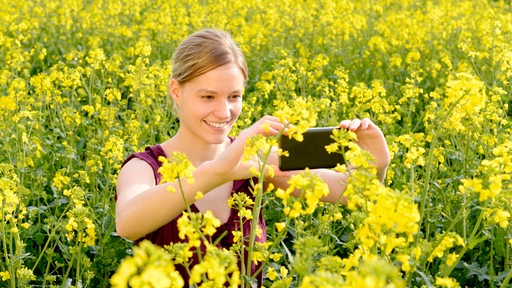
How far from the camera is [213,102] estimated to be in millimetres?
2518

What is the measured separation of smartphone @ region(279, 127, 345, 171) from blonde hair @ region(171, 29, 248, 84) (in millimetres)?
498

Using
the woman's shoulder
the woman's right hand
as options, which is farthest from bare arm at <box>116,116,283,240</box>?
the woman's shoulder

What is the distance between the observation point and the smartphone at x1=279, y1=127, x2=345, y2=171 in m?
2.14

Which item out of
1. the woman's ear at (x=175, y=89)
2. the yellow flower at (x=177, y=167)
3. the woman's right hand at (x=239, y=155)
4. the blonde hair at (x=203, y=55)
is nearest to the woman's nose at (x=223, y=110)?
the blonde hair at (x=203, y=55)

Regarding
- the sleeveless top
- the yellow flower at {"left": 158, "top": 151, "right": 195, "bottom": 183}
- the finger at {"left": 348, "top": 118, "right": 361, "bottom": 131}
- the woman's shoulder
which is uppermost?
the yellow flower at {"left": 158, "top": 151, "right": 195, "bottom": 183}

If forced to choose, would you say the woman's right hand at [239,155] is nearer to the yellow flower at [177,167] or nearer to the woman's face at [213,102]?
the yellow flower at [177,167]

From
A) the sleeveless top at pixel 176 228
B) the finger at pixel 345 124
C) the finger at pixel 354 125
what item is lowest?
the sleeveless top at pixel 176 228

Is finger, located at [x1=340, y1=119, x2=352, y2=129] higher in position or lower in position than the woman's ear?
lower

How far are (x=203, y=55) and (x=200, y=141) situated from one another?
0.29 m

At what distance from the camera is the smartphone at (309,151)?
2.14 metres

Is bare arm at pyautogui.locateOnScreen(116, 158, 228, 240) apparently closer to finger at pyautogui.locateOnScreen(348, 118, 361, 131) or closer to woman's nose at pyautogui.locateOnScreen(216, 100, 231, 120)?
woman's nose at pyautogui.locateOnScreen(216, 100, 231, 120)

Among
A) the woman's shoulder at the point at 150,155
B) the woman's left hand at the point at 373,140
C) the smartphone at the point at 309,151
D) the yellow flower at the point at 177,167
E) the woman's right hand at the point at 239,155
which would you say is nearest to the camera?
the yellow flower at the point at 177,167

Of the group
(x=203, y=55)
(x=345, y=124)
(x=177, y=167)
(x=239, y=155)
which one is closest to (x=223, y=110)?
(x=203, y=55)

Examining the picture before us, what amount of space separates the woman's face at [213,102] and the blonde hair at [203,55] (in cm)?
2
